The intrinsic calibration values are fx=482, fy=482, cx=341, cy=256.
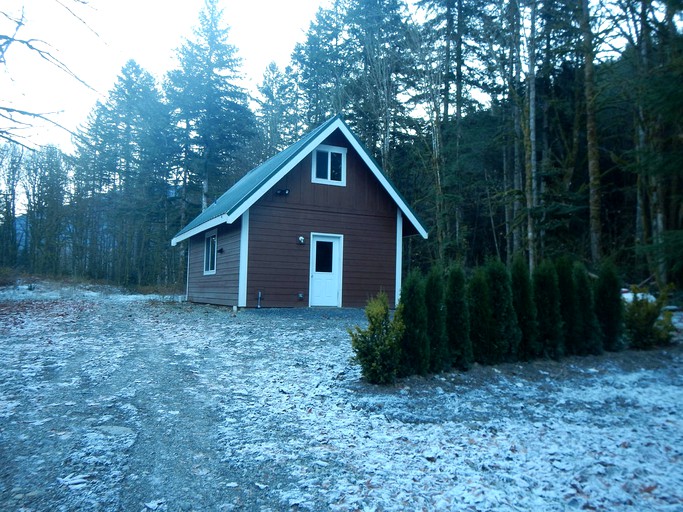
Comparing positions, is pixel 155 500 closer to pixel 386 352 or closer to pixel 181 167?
pixel 386 352

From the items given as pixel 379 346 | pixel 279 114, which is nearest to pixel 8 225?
pixel 279 114

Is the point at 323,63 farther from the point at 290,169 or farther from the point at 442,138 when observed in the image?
the point at 290,169

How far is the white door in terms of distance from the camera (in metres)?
13.5

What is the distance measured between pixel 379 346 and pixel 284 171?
785 centimetres

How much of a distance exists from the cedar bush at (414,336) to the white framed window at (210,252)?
10354 mm

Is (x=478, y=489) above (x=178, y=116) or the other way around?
the other way around

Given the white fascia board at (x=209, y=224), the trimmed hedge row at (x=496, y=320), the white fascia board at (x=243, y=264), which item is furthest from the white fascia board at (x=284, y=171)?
the trimmed hedge row at (x=496, y=320)

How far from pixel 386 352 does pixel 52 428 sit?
332 centimetres

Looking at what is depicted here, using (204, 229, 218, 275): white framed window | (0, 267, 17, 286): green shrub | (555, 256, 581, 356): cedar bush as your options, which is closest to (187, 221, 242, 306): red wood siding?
(204, 229, 218, 275): white framed window

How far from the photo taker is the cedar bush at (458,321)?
6230 millimetres

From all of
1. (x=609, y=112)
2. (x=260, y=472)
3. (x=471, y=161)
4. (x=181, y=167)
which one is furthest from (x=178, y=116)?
(x=260, y=472)

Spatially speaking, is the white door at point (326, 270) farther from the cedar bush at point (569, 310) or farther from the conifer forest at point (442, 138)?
the cedar bush at point (569, 310)

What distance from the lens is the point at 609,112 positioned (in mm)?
17484

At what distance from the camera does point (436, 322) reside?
607 cm
